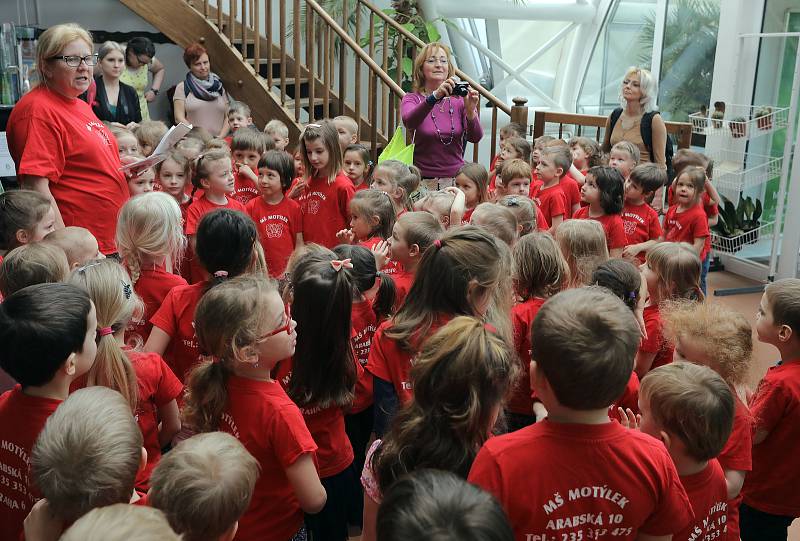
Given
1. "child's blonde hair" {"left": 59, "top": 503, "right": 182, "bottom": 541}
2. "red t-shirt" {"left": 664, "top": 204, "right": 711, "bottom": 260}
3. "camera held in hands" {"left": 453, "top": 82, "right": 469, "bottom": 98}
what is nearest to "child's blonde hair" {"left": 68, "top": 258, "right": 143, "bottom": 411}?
"child's blonde hair" {"left": 59, "top": 503, "right": 182, "bottom": 541}

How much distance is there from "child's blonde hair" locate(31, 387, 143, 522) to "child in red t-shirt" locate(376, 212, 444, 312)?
126 centimetres

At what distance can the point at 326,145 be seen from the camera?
3748 millimetres

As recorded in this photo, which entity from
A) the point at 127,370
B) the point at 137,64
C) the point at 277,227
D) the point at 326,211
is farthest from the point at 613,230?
the point at 137,64

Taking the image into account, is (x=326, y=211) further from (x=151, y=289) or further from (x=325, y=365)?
(x=325, y=365)

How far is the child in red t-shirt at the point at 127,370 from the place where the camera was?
69.7 inches

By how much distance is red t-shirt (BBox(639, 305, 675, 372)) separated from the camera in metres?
2.52

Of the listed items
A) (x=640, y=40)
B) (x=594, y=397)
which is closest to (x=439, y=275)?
(x=594, y=397)

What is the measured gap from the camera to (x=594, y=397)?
4.43 feet

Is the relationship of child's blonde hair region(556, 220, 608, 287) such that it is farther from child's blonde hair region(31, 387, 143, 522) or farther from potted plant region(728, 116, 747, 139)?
potted plant region(728, 116, 747, 139)

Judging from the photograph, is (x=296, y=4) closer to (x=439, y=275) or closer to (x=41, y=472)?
(x=439, y=275)

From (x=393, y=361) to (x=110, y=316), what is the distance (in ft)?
2.41

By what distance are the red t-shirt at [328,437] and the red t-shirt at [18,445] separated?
2.19 feet

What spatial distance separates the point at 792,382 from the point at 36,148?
268 centimetres

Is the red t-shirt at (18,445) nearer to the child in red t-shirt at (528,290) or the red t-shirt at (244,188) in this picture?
the child in red t-shirt at (528,290)
